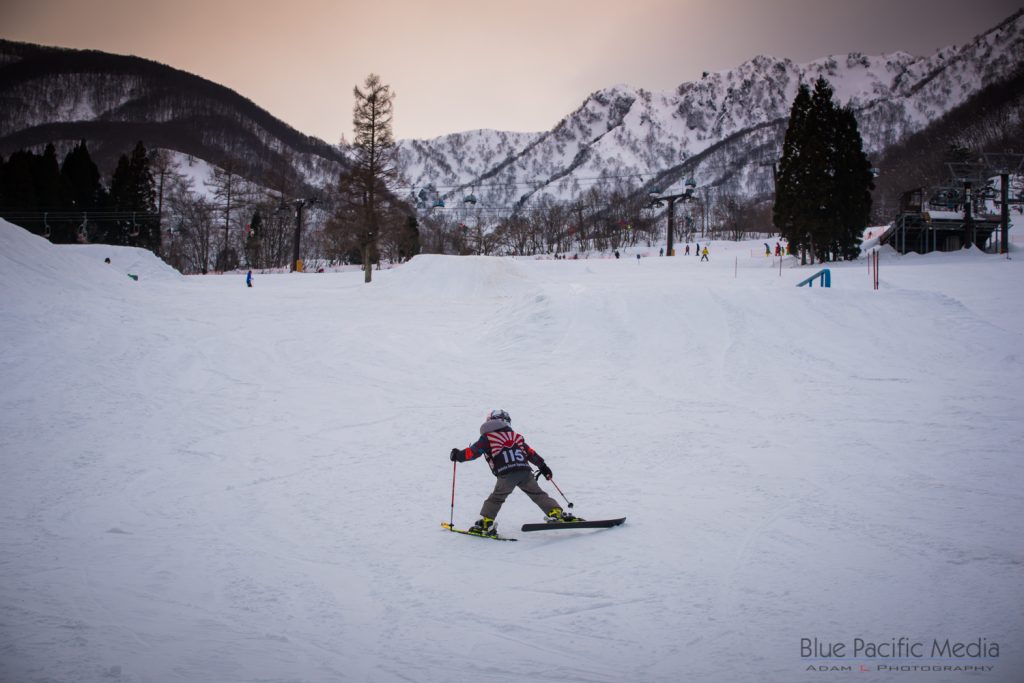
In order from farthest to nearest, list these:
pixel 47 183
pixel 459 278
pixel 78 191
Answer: pixel 78 191 < pixel 47 183 < pixel 459 278

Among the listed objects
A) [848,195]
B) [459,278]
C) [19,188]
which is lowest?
[459,278]

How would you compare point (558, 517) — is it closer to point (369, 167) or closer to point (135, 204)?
point (369, 167)

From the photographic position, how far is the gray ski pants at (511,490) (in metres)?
6.45

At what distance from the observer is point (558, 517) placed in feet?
21.1

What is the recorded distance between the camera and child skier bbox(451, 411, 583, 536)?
643 cm

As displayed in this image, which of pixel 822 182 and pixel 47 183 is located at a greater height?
pixel 47 183

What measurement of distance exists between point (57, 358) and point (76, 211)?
5649 cm

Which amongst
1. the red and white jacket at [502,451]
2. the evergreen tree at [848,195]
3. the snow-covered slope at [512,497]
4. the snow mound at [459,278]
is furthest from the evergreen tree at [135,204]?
the red and white jacket at [502,451]

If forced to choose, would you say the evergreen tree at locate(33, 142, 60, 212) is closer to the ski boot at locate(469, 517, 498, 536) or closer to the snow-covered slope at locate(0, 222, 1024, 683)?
the snow-covered slope at locate(0, 222, 1024, 683)

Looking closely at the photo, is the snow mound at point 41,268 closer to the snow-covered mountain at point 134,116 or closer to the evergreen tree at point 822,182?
the evergreen tree at point 822,182

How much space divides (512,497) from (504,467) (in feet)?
5.20

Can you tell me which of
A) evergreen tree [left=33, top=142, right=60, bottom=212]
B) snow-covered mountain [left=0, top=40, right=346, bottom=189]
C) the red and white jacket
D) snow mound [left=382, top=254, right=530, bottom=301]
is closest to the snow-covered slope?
the red and white jacket

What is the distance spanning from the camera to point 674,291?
20.3m

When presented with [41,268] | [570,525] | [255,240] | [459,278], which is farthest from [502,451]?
[255,240]
